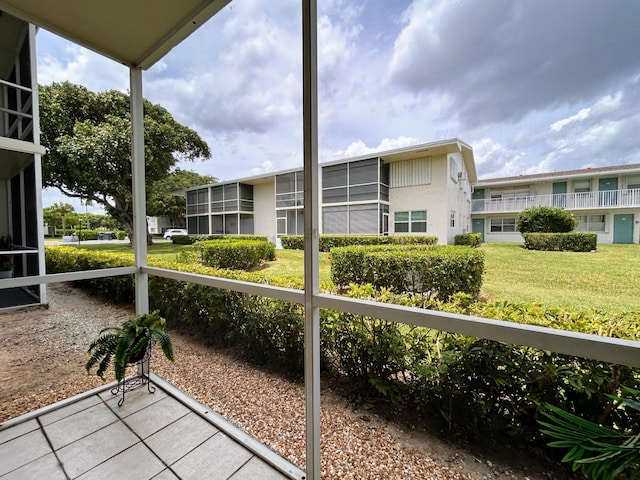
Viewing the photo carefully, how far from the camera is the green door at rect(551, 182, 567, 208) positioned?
1.04m

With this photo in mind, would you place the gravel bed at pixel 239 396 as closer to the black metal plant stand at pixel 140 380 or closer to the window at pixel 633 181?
the black metal plant stand at pixel 140 380

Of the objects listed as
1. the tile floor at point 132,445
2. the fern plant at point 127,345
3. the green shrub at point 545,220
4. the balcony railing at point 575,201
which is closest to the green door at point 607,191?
the balcony railing at point 575,201

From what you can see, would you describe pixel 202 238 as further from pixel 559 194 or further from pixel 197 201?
pixel 559 194

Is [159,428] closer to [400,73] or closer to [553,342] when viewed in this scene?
[553,342]

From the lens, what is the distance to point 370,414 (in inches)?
67.5

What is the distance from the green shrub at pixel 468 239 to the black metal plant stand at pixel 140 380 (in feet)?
7.62

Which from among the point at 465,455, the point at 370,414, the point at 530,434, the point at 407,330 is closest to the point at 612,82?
the point at 407,330

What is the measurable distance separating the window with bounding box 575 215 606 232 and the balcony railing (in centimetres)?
4

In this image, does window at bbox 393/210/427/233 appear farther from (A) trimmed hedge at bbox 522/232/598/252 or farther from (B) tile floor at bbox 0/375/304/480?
(B) tile floor at bbox 0/375/304/480

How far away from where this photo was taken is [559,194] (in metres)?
1.06

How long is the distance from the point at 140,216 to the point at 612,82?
9.42ft

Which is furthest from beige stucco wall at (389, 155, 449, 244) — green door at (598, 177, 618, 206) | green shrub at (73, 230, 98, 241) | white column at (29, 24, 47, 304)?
white column at (29, 24, 47, 304)

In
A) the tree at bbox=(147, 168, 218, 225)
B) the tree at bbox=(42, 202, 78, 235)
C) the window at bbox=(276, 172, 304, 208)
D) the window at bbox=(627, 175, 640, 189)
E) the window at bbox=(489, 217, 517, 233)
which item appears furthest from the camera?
the tree at bbox=(147, 168, 218, 225)

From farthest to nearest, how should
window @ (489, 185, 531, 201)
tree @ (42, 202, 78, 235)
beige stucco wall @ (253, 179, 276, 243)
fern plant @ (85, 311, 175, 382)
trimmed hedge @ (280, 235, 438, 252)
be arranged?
tree @ (42, 202, 78, 235), beige stucco wall @ (253, 179, 276, 243), fern plant @ (85, 311, 175, 382), trimmed hedge @ (280, 235, 438, 252), window @ (489, 185, 531, 201)
